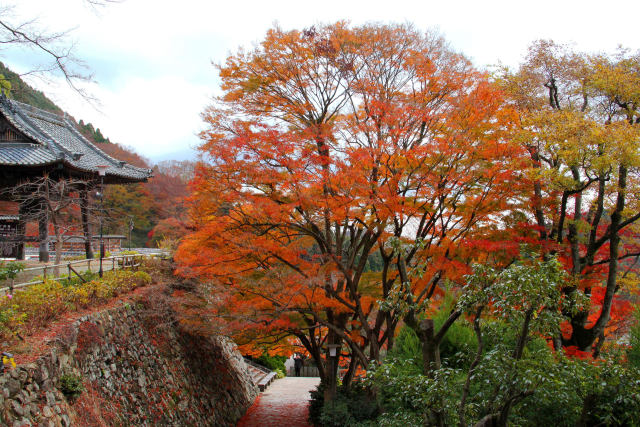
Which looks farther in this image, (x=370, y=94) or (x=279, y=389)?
(x=279, y=389)

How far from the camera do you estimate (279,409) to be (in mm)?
17547

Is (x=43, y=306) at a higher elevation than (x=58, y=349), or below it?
higher

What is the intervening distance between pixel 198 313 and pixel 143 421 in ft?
10.5

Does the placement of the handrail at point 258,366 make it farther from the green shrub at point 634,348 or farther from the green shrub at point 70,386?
the green shrub at point 634,348

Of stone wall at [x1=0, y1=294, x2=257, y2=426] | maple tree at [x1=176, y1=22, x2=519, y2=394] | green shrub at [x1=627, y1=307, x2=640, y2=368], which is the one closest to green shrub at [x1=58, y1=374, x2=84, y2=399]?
stone wall at [x1=0, y1=294, x2=257, y2=426]

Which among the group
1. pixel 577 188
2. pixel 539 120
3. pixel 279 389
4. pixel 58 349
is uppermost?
pixel 539 120

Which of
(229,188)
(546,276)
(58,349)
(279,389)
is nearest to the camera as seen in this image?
(546,276)

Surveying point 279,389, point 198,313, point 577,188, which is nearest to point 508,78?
point 577,188

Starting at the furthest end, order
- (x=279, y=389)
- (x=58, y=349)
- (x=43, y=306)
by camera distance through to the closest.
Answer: (x=279, y=389)
(x=43, y=306)
(x=58, y=349)

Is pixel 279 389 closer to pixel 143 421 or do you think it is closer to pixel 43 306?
pixel 143 421

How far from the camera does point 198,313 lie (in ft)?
39.7

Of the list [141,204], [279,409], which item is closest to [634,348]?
[279,409]

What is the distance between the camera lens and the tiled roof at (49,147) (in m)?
14.6

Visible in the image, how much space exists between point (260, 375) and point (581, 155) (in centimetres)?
2044
